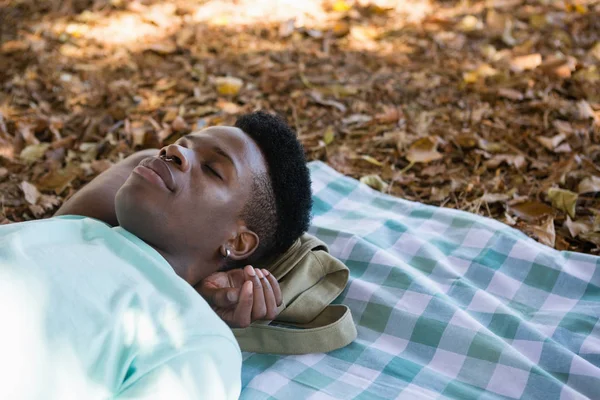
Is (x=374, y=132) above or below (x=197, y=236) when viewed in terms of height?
below

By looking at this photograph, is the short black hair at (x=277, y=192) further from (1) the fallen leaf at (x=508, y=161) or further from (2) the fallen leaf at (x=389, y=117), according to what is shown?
(2) the fallen leaf at (x=389, y=117)

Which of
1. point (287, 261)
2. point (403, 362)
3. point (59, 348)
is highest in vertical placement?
point (59, 348)

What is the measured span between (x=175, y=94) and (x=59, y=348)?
10.1 ft

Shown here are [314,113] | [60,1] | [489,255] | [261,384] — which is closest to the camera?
[261,384]

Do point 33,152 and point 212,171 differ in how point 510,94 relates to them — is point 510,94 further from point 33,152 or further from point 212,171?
point 33,152

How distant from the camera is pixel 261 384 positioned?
212 centimetres

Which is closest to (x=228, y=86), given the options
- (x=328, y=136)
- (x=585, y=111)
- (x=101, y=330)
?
(x=328, y=136)

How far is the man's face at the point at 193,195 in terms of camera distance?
7.14ft

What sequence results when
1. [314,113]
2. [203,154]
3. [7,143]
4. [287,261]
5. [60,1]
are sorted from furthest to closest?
[60,1], [314,113], [7,143], [287,261], [203,154]

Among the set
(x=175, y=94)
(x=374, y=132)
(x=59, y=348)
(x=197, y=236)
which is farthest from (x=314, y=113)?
(x=59, y=348)

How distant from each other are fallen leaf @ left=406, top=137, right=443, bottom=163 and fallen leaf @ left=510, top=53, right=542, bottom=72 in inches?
51.3

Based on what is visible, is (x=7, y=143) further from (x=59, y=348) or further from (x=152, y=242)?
(x=59, y=348)

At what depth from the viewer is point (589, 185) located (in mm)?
3225

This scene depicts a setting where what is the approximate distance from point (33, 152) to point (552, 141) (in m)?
3.01
